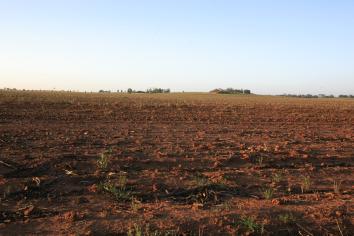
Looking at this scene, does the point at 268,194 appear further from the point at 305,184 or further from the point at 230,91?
the point at 230,91

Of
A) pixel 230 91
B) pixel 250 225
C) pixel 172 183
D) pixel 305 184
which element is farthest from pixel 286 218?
pixel 230 91

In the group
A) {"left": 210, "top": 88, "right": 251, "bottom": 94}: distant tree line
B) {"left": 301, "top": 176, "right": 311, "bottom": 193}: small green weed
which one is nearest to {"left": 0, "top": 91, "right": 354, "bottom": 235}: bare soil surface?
{"left": 301, "top": 176, "right": 311, "bottom": 193}: small green weed

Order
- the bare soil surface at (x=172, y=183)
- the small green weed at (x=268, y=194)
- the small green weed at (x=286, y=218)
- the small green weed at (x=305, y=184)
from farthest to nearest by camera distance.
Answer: the small green weed at (x=305, y=184) < the small green weed at (x=268, y=194) < the small green weed at (x=286, y=218) < the bare soil surface at (x=172, y=183)

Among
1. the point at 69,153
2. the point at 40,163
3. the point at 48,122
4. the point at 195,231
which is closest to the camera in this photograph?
the point at 195,231

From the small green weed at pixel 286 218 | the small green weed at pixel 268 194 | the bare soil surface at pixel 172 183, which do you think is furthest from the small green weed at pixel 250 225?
the small green weed at pixel 268 194

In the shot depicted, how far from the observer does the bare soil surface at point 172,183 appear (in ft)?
20.1

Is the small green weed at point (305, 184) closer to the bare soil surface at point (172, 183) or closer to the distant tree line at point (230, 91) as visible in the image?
the bare soil surface at point (172, 183)

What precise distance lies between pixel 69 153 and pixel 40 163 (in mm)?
1108

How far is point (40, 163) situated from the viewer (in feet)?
29.4

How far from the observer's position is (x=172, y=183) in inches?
311

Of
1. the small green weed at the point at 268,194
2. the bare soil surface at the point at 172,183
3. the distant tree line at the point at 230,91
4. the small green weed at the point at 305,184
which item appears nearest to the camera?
the bare soil surface at the point at 172,183

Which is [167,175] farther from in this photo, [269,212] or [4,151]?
[4,151]

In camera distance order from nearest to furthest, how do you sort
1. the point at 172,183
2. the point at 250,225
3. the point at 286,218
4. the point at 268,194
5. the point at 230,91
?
the point at 250,225, the point at 286,218, the point at 268,194, the point at 172,183, the point at 230,91

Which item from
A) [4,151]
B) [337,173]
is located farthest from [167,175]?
[4,151]
